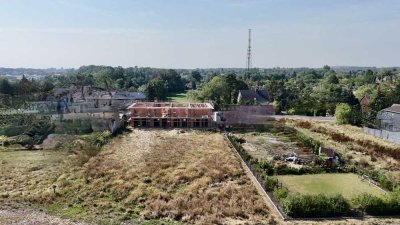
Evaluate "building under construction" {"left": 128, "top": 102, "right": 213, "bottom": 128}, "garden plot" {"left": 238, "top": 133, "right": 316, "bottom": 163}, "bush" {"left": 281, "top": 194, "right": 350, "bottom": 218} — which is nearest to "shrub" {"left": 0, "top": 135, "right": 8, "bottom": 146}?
"building under construction" {"left": 128, "top": 102, "right": 213, "bottom": 128}

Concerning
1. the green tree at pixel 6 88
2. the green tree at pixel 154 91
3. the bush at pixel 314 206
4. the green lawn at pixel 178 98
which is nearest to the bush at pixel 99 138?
the bush at pixel 314 206

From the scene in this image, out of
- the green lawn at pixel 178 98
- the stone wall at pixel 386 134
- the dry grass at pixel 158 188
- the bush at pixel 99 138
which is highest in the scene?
the green lawn at pixel 178 98

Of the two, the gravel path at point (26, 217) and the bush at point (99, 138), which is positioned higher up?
the bush at point (99, 138)

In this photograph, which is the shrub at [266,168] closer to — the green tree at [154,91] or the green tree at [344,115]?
the green tree at [344,115]

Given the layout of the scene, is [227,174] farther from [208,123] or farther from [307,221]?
[208,123]

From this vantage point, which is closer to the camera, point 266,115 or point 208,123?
point 208,123

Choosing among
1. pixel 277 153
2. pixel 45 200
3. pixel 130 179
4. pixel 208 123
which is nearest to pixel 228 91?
pixel 208 123

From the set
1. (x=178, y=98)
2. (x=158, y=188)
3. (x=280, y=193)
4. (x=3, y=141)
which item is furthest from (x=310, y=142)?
(x=178, y=98)
